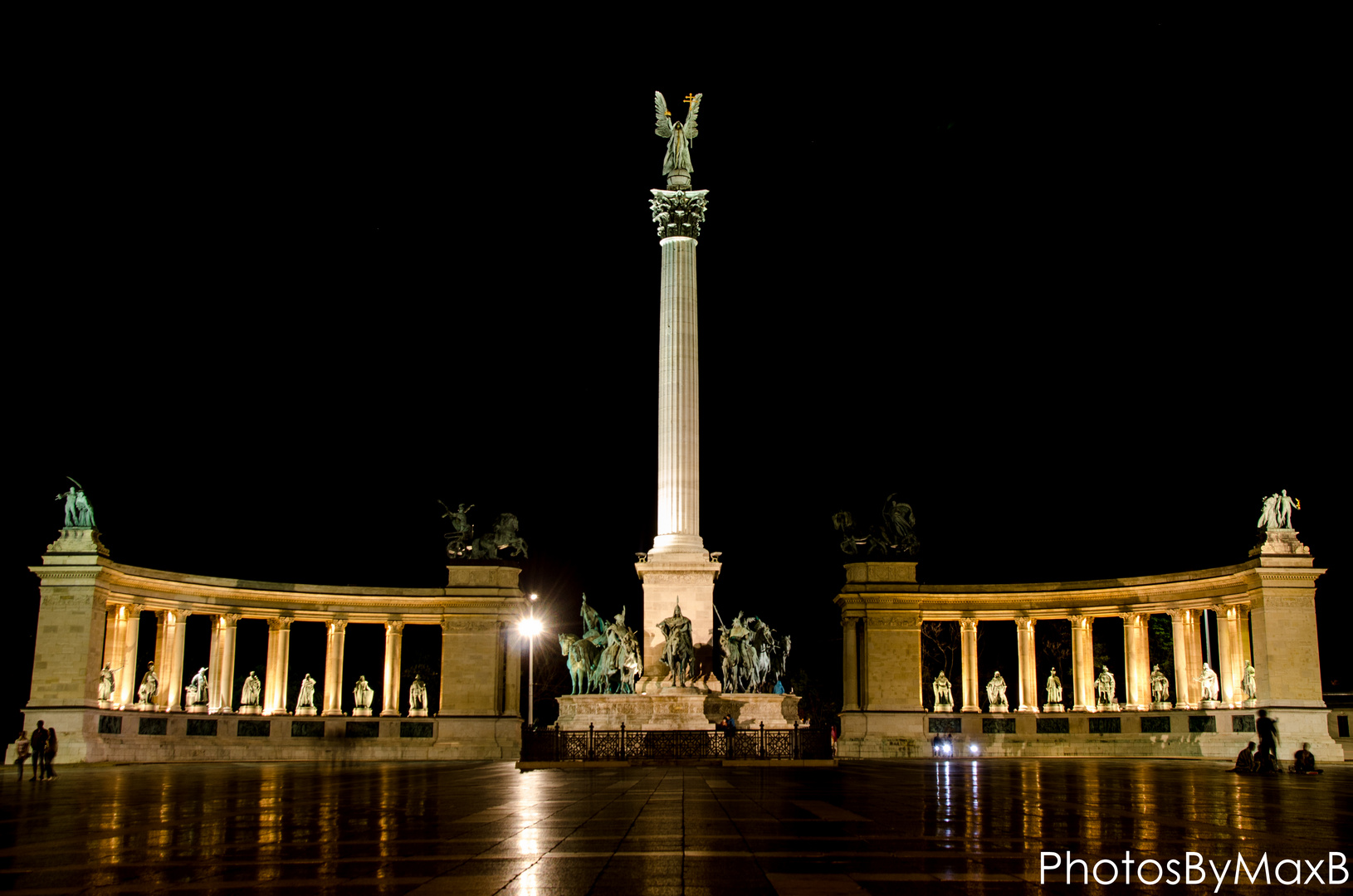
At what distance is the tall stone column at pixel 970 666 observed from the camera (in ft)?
231

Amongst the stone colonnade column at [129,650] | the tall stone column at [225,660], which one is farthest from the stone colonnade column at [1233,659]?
the stone colonnade column at [129,650]

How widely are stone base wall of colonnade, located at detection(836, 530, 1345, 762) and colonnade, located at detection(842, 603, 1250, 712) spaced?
3.0 inches

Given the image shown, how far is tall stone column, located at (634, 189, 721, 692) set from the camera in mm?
64250

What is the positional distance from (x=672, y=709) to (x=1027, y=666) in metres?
24.5

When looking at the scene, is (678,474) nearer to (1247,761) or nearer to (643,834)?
(1247,761)

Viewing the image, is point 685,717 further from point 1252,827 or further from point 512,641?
point 1252,827

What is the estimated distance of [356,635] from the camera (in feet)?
350

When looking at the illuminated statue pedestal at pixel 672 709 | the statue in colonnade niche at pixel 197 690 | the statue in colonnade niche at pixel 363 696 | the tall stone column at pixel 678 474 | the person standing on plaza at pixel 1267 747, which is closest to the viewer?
the person standing on plaza at pixel 1267 747

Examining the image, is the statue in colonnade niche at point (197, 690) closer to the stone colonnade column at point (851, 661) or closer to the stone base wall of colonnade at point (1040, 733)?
the stone base wall of colonnade at point (1040, 733)

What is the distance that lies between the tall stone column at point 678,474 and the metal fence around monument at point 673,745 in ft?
29.1

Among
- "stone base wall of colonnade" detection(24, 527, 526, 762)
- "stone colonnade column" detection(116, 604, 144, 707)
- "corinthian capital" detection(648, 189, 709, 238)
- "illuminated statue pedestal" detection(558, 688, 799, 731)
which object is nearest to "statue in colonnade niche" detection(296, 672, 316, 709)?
"stone base wall of colonnade" detection(24, 527, 526, 762)

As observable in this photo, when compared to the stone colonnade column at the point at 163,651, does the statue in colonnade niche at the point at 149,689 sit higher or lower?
lower

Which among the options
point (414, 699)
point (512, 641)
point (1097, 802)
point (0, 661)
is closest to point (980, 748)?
point (512, 641)

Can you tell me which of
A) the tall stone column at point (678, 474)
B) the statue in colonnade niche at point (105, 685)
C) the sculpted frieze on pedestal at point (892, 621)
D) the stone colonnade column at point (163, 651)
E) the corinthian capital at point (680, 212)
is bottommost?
the statue in colonnade niche at point (105, 685)
